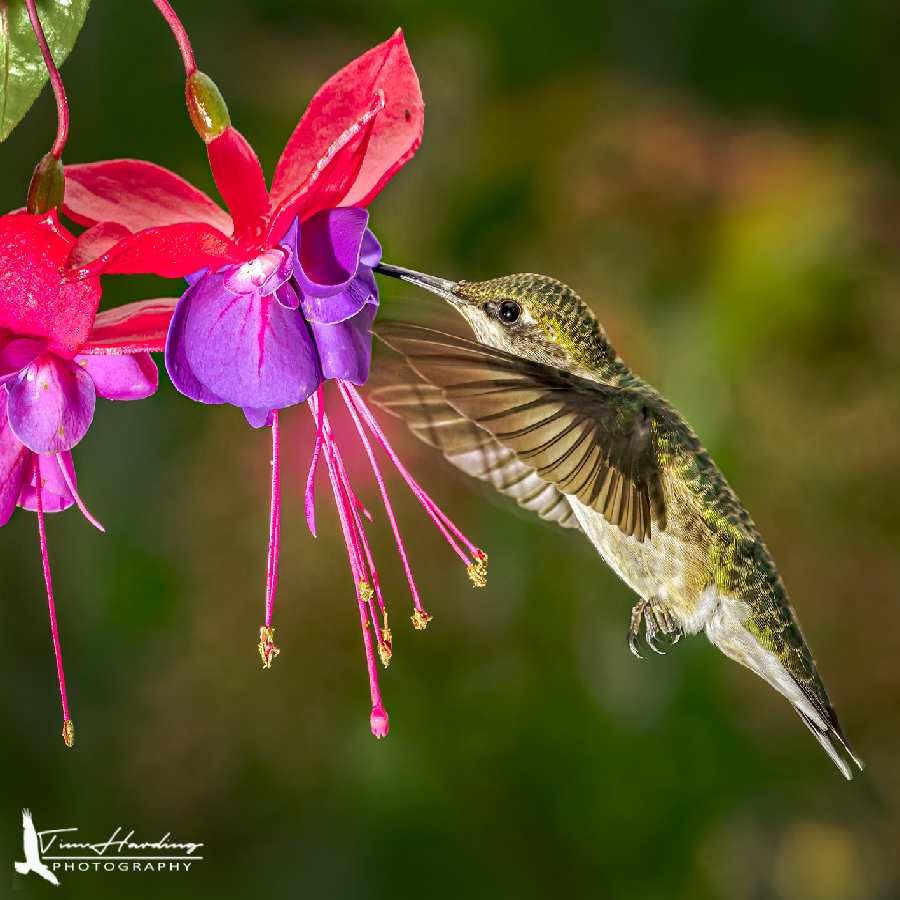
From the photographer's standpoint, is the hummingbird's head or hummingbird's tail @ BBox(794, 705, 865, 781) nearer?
the hummingbird's head

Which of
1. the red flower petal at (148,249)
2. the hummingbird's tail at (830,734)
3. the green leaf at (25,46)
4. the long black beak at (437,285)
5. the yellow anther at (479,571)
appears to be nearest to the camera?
the red flower petal at (148,249)

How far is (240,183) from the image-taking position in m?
0.76

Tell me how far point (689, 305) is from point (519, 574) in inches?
25.1

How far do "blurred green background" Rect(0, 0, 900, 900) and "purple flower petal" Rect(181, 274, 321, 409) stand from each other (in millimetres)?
1487

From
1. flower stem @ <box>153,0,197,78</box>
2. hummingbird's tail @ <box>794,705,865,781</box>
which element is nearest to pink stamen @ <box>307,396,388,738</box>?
flower stem @ <box>153,0,197,78</box>

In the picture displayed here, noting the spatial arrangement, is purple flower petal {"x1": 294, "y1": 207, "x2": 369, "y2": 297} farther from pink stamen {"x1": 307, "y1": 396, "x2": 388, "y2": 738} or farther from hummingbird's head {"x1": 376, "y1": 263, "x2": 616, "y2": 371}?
A: hummingbird's head {"x1": 376, "y1": 263, "x2": 616, "y2": 371}

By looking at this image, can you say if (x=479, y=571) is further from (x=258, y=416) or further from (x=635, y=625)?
(x=635, y=625)

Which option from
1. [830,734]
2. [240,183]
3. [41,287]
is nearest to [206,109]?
[240,183]

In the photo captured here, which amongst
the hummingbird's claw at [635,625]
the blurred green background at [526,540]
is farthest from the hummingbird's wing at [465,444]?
the blurred green background at [526,540]

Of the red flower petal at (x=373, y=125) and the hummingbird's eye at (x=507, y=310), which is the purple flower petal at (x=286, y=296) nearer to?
the red flower petal at (x=373, y=125)

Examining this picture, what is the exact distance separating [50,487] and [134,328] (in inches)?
5.2

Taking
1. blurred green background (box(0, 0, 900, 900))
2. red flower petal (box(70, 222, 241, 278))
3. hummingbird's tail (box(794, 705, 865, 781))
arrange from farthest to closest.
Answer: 1. blurred green background (box(0, 0, 900, 900))
2. hummingbird's tail (box(794, 705, 865, 781))
3. red flower petal (box(70, 222, 241, 278))

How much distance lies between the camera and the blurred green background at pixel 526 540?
246 centimetres

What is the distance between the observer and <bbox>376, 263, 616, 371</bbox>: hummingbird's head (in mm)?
1048
